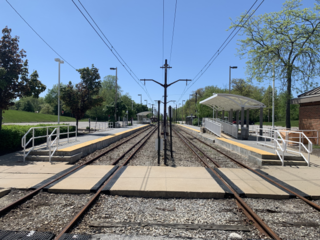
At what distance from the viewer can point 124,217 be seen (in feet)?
14.5

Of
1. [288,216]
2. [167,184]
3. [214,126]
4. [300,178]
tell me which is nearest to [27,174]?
[167,184]

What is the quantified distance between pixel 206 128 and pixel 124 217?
23360 millimetres

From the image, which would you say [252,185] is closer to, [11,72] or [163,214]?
[163,214]

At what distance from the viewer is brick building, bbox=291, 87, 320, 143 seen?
13.9m

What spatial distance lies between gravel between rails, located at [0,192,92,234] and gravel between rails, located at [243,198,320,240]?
3856 millimetres

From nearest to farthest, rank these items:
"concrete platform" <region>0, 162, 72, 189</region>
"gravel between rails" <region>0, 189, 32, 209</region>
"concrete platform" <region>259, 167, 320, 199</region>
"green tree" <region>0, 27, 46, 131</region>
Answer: "gravel between rails" <region>0, 189, 32, 209</region>, "concrete platform" <region>259, 167, 320, 199</region>, "concrete platform" <region>0, 162, 72, 189</region>, "green tree" <region>0, 27, 46, 131</region>

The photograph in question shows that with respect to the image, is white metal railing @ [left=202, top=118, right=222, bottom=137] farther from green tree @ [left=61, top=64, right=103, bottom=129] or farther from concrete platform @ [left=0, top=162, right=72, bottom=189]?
concrete platform @ [left=0, top=162, right=72, bottom=189]

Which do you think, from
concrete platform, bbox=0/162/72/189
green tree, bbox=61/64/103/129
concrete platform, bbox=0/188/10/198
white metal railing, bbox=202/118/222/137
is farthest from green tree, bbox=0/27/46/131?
white metal railing, bbox=202/118/222/137

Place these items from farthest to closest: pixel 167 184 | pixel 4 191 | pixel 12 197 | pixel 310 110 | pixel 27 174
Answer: pixel 310 110 → pixel 27 174 → pixel 167 184 → pixel 4 191 → pixel 12 197

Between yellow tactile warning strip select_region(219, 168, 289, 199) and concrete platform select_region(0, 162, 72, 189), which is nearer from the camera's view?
yellow tactile warning strip select_region(219, 168, 289, 199)

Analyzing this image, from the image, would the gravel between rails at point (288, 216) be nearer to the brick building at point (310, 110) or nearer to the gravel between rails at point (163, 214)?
the gravel between rails at point (163, 214)

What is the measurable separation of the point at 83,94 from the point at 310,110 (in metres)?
19.1

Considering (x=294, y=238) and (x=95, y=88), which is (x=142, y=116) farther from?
(x=294, y=238)

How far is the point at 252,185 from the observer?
20.9 feet
